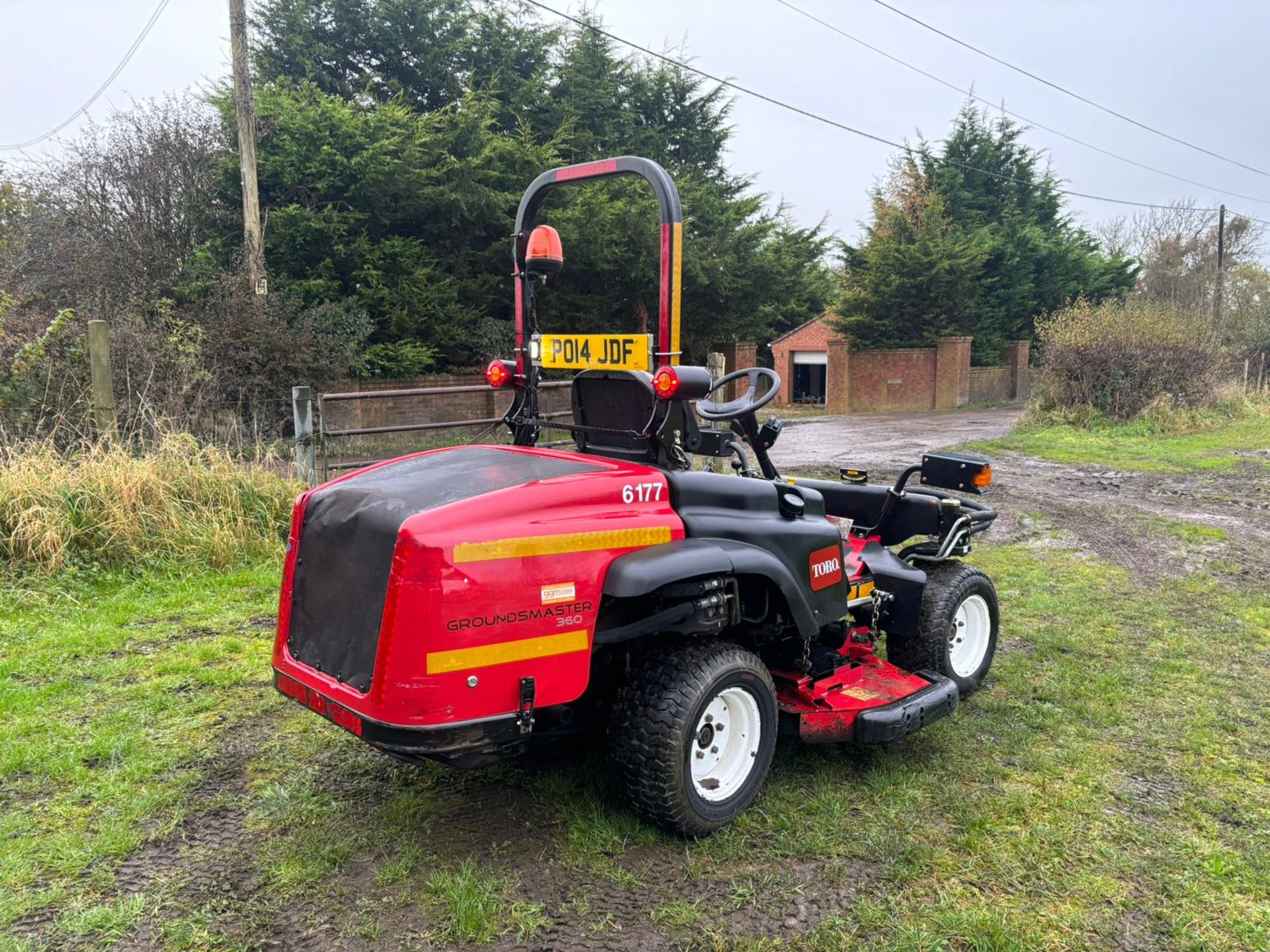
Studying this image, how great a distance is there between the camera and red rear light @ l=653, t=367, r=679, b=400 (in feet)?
10.00

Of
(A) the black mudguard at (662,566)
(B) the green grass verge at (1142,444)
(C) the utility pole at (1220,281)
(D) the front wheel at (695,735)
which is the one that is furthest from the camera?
(C) the utility pole at (1220,281)

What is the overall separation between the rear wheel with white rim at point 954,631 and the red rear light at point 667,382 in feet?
6.47

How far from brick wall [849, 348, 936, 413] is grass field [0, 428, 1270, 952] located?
22.4m

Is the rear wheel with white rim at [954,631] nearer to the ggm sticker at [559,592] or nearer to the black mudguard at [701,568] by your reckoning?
the black mudguard at [701,568]

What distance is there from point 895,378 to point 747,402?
2408cm

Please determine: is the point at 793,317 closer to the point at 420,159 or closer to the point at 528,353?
the point at 420,159

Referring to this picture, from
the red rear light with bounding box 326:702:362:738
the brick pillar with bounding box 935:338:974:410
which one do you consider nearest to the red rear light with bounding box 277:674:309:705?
the red rear light with bounding box 326:702:362:738

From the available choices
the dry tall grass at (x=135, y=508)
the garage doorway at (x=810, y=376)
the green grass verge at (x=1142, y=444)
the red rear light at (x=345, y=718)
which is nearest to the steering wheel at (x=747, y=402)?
the red rear light at (x=345, y=718)

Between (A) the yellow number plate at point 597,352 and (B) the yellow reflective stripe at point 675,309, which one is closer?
(B) the yellow reflective stripe at point 675,309

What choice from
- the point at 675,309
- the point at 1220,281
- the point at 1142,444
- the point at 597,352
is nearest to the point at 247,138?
the point at 597,352

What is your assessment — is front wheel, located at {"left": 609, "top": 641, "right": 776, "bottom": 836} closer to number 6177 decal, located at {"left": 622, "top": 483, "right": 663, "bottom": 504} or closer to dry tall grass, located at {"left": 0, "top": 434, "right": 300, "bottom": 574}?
number 6177 decal, located at {"left": 622, "top": 483, "right": 663, "bottom": 504}

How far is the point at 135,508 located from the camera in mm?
6438

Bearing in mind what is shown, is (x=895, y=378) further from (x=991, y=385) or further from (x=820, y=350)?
(x=991, y=385)

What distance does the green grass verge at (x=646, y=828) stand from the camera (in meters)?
2.72
